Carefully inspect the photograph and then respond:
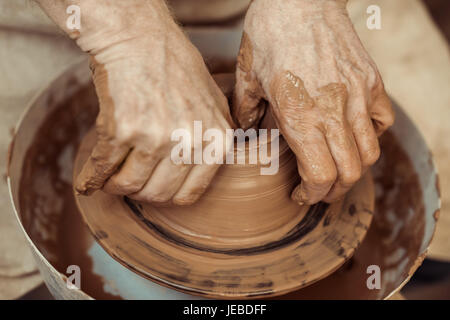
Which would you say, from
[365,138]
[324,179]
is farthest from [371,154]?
[324,179]

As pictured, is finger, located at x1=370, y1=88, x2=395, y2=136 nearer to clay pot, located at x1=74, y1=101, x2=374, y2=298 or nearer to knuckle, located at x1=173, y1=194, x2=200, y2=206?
clay pot, located at x1=74, y1=101, x2=374, y2=298

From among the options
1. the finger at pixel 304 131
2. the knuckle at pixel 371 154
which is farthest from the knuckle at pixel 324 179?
the knuckle at pixel 371 154

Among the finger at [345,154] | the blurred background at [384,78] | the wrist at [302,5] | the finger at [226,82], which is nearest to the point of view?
the finger at [345,154]

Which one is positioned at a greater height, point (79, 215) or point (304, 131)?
point (304, 131)

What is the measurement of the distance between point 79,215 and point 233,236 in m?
0.56

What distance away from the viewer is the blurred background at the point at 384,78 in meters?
1.41

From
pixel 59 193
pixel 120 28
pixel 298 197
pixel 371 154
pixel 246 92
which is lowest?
pixel 59 193

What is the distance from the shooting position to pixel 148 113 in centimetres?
86

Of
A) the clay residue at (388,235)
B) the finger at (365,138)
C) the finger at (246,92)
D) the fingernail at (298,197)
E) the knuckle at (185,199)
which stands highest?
the finger at (246,92)

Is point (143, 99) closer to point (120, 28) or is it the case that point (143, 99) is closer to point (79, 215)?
point (120, 28)

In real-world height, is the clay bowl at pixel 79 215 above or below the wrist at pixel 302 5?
below

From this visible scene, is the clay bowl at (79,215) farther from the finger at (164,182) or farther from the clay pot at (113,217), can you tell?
the finger at (164,182)

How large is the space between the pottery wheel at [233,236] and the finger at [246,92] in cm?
15

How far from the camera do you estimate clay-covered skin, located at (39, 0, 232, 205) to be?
0.86m
